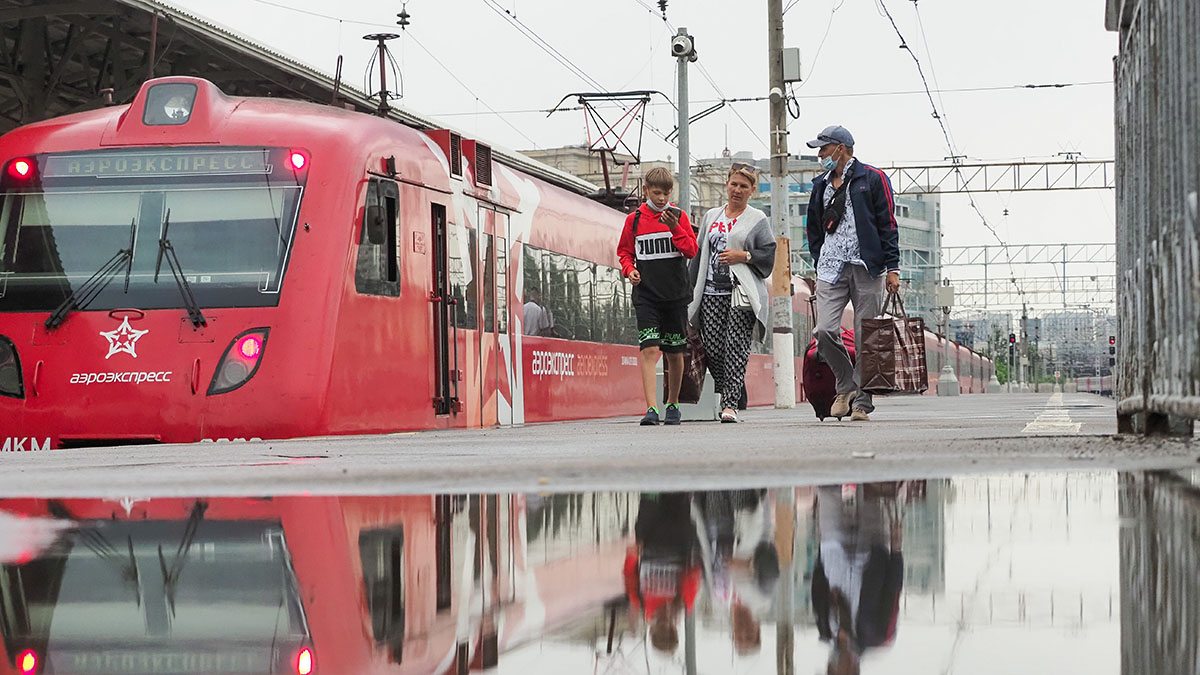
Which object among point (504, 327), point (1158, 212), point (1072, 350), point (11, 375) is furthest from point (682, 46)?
point (1072, 350)

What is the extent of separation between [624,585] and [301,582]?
51 cm

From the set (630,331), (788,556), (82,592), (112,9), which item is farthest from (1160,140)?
(630,331)

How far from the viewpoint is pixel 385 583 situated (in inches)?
92.6

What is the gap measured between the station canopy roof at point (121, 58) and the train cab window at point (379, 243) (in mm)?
4054

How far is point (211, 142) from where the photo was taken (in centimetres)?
1071

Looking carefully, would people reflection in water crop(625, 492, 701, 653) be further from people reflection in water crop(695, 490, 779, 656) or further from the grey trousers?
the grey trousers

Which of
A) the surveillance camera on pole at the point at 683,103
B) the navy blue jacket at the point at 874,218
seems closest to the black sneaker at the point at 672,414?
the navy blue jacket at the point at 874,218

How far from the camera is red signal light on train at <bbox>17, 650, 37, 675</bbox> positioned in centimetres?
171

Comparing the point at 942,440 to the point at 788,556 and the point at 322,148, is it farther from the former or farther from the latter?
the point at 322,148

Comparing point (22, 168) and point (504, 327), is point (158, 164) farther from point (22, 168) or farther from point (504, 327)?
point (504, 327)

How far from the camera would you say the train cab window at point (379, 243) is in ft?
35.3

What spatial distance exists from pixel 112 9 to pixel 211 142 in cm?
527

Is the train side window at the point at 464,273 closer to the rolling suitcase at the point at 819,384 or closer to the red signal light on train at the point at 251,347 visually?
the red signal light on train at the point at 251,347

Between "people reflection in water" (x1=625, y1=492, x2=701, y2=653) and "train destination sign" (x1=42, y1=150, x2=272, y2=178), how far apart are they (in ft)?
25.2
